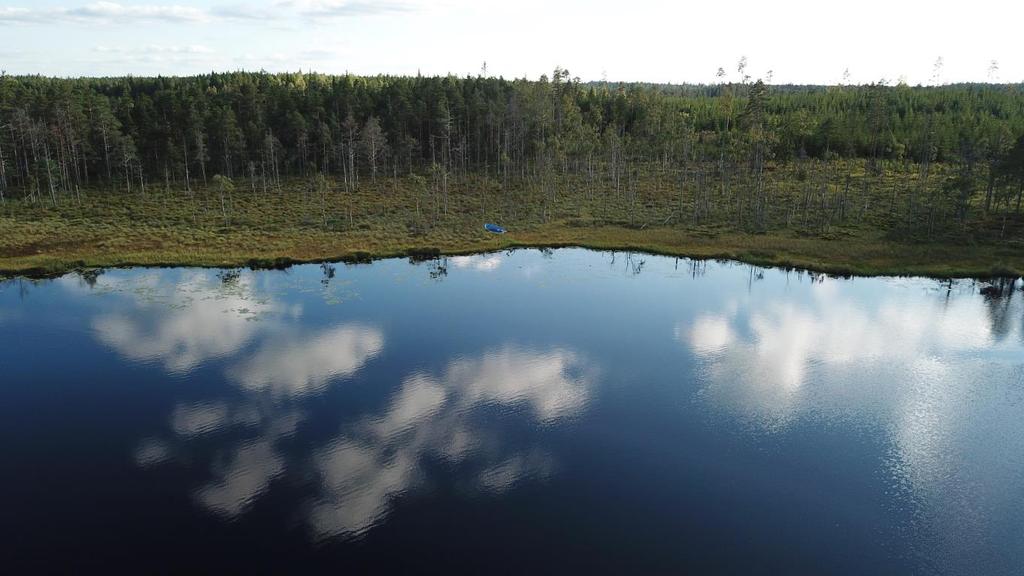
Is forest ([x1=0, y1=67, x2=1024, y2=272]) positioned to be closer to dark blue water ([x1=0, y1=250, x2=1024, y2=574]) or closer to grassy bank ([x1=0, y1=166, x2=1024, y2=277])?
grassy bank ([x1=0, y1=166, x2=1024, y2=277])

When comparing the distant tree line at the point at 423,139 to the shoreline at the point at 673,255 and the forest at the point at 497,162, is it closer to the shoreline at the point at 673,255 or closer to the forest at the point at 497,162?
the forest at the point at 497,162

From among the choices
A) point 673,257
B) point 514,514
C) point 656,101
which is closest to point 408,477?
point 514,514

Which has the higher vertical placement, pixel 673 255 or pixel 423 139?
pixel 423 139

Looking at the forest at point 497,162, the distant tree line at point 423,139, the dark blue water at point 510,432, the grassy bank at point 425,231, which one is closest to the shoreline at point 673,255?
the grassy bank at point 425,231

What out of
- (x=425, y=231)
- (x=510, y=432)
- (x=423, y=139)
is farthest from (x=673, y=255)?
(x=423, y=139)

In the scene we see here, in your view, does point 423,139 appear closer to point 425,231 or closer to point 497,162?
point 497,162

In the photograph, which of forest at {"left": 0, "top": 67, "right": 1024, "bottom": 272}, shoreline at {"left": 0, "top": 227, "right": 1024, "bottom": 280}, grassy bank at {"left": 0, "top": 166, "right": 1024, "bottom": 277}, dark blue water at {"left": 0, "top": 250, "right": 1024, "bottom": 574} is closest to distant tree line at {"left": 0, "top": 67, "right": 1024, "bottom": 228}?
forest at {"left": 0, "top": 67, "right": 1024, "bottom": 272}
